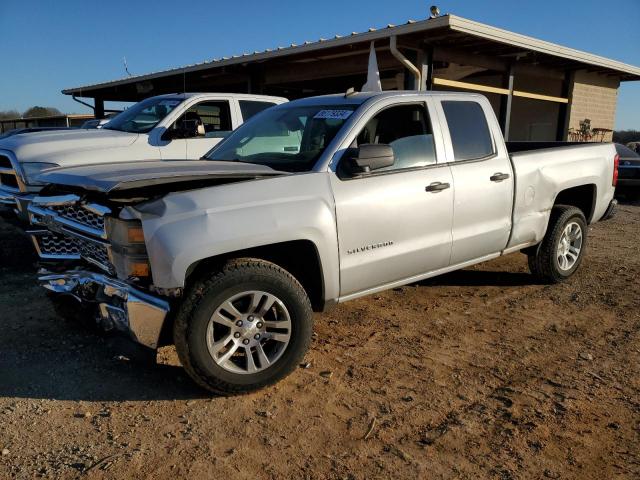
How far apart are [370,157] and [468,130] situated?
153 centimetres

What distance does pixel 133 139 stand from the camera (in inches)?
265

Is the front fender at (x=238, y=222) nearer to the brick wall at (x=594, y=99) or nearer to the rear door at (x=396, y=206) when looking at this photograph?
Answer: the rear door at (x=396, y=206)

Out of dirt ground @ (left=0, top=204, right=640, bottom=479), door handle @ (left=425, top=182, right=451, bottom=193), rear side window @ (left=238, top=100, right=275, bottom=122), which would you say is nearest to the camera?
dirt ground @ (left=0, top=204, right=640, bottom=479)

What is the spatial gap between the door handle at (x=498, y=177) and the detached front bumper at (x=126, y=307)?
3.03 metres

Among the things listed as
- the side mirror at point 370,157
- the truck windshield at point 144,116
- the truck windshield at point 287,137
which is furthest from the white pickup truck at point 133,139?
the side mirror at point 370,157

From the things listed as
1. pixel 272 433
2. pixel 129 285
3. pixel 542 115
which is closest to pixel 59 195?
pixel 129 285

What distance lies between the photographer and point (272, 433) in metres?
2.89

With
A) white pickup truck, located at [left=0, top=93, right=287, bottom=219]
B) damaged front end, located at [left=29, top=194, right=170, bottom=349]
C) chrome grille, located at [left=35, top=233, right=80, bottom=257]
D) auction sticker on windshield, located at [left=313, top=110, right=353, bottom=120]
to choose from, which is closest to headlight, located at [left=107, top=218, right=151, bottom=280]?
damaged front end, located at [left=29, top=194, right=170, bottom=349]

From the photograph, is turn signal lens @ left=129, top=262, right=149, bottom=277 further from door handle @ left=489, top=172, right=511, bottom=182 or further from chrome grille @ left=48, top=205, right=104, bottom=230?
door handle @ left=489, top=172, right=511, bottom=182

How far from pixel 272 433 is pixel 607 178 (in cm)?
494

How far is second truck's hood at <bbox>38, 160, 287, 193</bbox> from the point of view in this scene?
117 inches

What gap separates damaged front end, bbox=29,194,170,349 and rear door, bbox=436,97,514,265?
252 centimetres

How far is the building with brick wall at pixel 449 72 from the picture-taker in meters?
10.8

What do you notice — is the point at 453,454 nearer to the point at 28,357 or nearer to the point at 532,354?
the point at 532,354
